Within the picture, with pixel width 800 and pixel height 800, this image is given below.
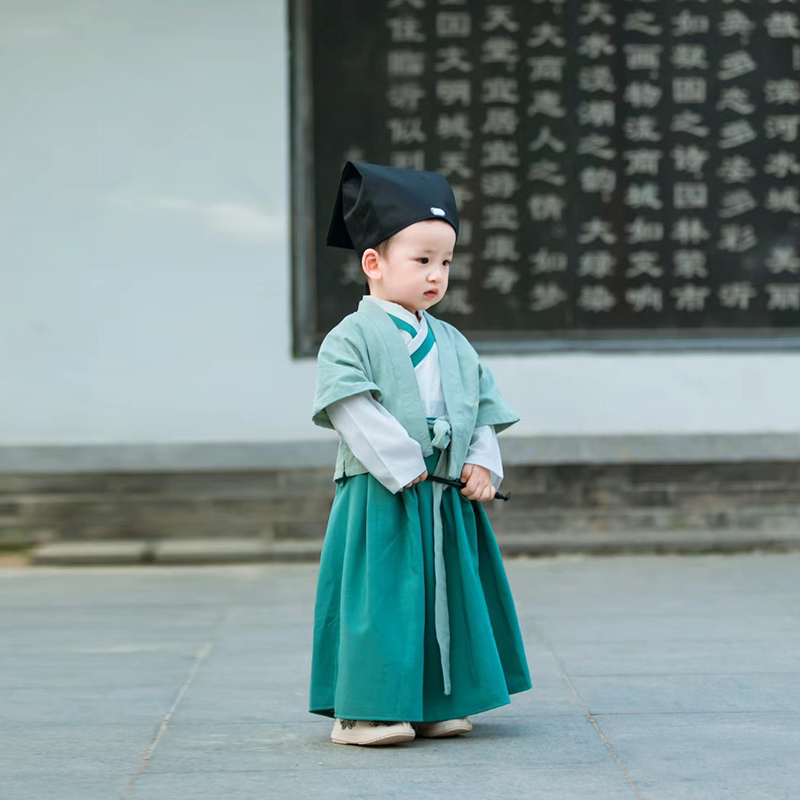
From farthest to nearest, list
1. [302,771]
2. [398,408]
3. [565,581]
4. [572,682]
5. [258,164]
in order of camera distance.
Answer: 1. [258,164]
2. [565,581]
3. [572,682]
4. [398,408]
5. [302,771]

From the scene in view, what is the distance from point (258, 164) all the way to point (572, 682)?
3494 mm

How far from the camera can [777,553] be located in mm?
7062

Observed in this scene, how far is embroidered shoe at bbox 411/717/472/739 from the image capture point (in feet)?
12.4

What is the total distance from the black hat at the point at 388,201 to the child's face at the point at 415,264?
3 centimetres

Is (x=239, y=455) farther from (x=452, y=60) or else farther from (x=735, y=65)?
(x=735, y=65)

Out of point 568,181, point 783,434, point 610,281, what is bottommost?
point 783,434

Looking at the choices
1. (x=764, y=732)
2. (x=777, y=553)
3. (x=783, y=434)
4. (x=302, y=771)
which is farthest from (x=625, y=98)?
(x=302, y=771)

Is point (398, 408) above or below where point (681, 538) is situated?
above

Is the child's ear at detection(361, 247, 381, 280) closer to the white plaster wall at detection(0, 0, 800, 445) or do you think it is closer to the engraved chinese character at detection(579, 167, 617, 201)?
the white plaster wall at detection(0, 0, 800, 445)

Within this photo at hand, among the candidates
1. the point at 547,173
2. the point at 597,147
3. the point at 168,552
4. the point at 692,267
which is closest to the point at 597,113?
the point at 597,147

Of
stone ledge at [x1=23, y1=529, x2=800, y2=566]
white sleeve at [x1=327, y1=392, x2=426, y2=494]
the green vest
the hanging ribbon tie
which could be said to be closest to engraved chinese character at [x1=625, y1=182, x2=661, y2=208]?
stone ledge at [x1=23, y1=529, x2=800, y2=566]

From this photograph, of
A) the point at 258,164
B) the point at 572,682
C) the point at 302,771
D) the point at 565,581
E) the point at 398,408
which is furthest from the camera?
the point at 258,164

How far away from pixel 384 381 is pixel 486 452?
361 millimetres

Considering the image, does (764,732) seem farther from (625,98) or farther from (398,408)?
(625,98)
